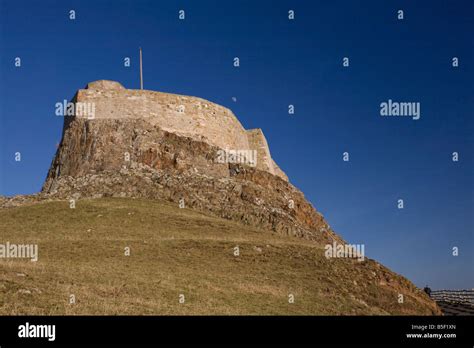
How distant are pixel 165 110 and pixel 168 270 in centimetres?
3041

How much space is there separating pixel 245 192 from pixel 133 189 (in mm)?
9582

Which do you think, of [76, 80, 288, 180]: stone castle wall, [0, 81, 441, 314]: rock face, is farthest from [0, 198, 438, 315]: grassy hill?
[76, 80, 288, 180]: stone castle wall

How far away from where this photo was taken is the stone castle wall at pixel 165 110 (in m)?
49.7

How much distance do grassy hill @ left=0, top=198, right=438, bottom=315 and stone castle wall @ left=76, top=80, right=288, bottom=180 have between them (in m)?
14.4

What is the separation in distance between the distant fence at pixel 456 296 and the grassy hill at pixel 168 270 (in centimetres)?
853

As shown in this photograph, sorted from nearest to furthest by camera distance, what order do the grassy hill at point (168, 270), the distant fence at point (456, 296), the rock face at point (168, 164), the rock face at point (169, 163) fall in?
the grassy hill at point (168, 270) < the distant fence at point (456, 296) < the rock face at point (168, 164) < the rock face at point (169, 163)

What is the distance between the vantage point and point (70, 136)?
49562 mm

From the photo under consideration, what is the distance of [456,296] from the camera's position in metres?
37.1

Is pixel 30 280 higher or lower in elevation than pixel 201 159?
lower
